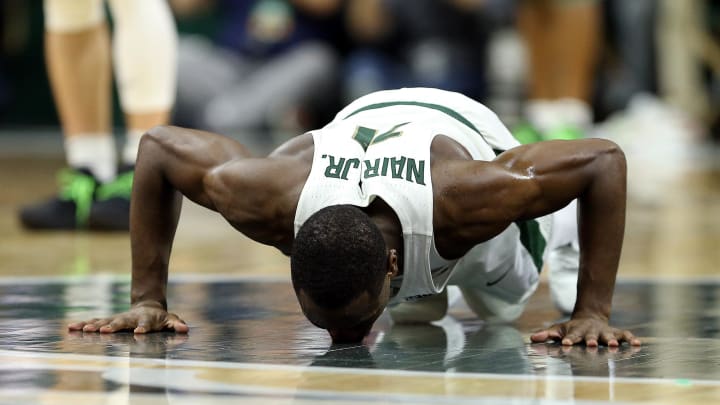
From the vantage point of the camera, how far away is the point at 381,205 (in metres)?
3.20

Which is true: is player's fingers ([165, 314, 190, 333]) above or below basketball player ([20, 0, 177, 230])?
below

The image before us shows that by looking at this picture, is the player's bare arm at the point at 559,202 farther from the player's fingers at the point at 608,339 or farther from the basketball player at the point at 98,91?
the basketball player at the point at 98,91

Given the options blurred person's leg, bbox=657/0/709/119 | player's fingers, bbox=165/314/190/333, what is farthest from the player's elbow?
blurred person's leg, bbox=657/0/709/119

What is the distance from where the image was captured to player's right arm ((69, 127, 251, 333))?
344cm

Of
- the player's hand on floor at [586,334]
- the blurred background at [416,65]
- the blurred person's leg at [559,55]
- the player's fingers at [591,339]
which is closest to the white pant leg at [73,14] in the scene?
the blurred person's leg at [559,55]

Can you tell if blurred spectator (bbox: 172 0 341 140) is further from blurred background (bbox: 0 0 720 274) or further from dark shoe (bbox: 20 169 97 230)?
dark shoe (bbox: 20 169 97 230)

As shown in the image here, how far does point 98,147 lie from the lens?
620cm

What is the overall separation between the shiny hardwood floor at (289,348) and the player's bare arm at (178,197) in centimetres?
9

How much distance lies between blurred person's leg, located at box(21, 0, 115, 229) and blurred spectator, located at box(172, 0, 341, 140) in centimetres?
603

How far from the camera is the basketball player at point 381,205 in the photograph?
301 cm

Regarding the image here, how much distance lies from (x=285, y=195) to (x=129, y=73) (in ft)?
9.78

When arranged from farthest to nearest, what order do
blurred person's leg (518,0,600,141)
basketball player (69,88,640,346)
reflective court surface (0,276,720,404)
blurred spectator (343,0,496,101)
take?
blurred spectator (343,0,496,101), blurred person's leg (518,0,600,141), basketball player (69,88,640,346), reflective court surface (0,276,720,404)

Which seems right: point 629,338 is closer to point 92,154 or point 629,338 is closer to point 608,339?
point 608,339

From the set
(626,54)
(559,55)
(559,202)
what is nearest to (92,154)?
(559,55)
